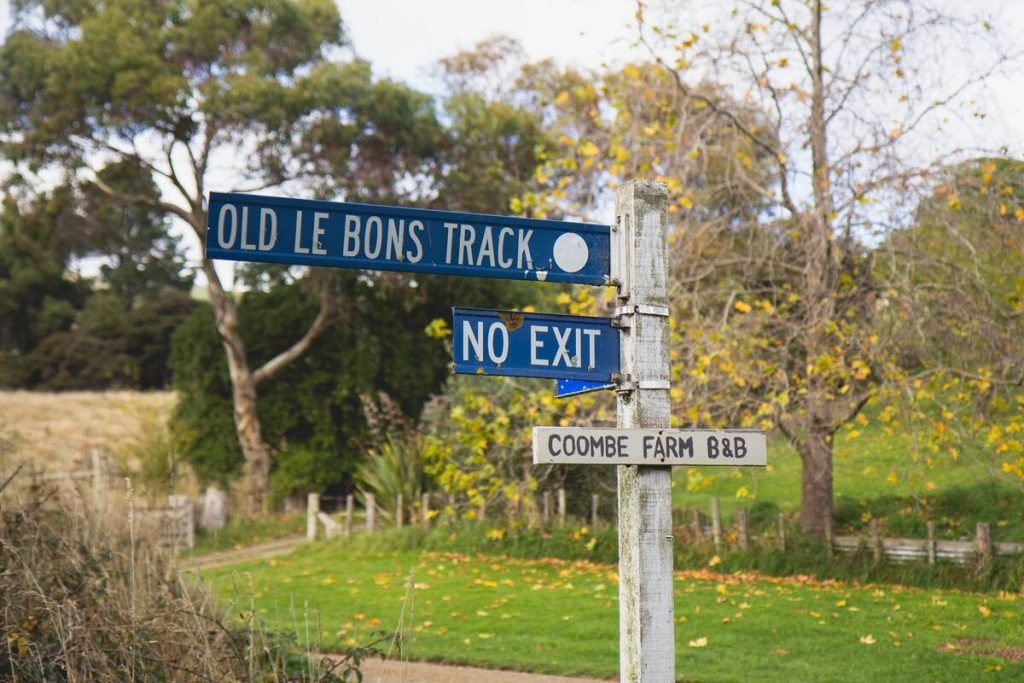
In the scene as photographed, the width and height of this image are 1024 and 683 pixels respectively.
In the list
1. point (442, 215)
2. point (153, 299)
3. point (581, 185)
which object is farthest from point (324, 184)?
point (153, 299)

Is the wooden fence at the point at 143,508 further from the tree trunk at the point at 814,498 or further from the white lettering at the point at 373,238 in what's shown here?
the tree trunk at the point at 814,498

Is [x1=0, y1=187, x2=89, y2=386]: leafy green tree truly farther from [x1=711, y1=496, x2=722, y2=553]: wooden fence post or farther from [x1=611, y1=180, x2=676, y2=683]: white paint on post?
[x1=611, y1=180, x2=676, y2=683]: white paint on post

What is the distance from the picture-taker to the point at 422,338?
23234mm

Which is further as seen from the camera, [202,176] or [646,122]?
[202,176]

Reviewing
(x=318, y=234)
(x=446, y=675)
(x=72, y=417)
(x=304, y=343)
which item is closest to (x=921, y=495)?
(x=446, y=675)

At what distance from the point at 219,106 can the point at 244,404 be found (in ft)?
18.9

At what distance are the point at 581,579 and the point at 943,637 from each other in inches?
186

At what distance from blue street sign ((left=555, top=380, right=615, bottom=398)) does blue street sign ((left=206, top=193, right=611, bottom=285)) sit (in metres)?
0.36

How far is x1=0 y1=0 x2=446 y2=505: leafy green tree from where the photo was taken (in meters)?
20.4

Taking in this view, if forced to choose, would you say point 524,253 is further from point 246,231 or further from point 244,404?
point 244,404

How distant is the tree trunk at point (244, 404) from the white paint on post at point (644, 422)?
732 inches

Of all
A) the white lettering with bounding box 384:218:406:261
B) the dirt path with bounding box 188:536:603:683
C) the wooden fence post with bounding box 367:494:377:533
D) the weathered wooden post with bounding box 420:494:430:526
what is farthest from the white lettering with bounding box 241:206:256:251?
the wooden fence post with bounding box 367:494:377:533

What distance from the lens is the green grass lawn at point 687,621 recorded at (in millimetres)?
8398

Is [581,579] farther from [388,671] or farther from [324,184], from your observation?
[324,184]
